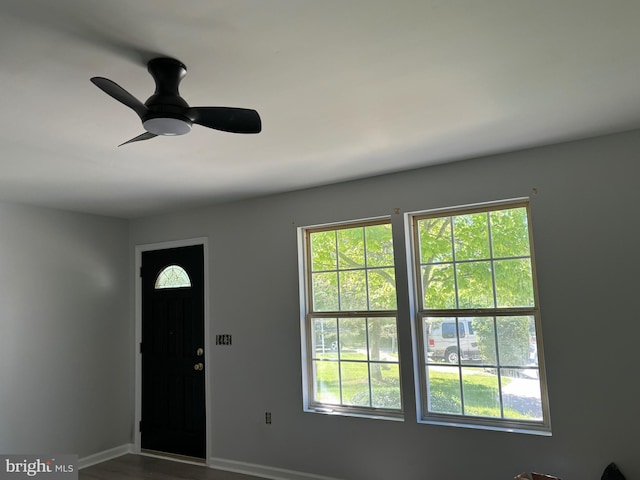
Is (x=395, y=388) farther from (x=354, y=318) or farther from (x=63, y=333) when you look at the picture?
(x=63, y=333)

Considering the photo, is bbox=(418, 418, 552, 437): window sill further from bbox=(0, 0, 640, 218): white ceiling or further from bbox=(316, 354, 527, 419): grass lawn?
bbox=(0, 0, 640, 218): white ceiling

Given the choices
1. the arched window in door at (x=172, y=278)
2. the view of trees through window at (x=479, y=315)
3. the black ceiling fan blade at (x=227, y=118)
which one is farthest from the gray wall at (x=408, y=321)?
the black ceiling fan blade at (x=227, y=118)

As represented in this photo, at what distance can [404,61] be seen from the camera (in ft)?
6.64

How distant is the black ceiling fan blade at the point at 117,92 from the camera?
169 cm

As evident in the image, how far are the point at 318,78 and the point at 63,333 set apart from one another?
390 cm

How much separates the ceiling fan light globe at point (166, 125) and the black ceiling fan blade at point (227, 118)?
1.8 inches

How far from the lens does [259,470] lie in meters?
4.26

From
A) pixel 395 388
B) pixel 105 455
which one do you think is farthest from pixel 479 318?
pixel 105 455

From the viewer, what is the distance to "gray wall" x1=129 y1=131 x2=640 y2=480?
3.00 m

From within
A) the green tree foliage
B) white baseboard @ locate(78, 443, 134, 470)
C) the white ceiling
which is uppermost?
the white ceiling

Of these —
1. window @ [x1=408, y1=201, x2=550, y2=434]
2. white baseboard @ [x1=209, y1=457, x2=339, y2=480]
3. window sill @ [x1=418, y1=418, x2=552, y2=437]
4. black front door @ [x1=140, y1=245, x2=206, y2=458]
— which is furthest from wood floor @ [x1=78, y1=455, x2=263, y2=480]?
window @ [x1=408, y1=201, x2=550, y2=434]

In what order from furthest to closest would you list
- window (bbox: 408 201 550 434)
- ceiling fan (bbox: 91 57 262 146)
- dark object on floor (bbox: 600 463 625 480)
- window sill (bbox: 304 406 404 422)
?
window sill (bbox: 304 406 404 422) → window (bbox: 408 201 550 434) → dark object on floor (bbox: 600 463 625 480) → ceiling fan (bbox: 91 57 262 146)

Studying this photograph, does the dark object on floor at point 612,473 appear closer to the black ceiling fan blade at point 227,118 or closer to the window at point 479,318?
the window at point 479,318

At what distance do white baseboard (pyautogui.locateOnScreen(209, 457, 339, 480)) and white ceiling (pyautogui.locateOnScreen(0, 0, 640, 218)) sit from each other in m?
2.56
